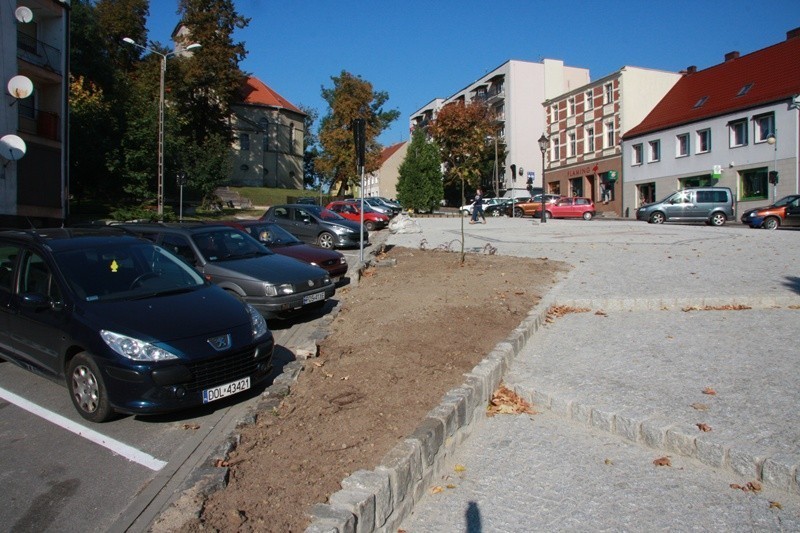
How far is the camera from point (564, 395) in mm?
5711

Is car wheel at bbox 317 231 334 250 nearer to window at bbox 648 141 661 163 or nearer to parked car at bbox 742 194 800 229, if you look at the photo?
parked car at bbox 742 194 800 229

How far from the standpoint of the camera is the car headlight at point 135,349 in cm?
546

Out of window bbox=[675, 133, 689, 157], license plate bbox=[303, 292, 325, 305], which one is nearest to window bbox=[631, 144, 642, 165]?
window bbox=[675, 133, 689, 157]

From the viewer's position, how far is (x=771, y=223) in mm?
27984

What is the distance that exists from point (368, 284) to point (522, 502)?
8.31m

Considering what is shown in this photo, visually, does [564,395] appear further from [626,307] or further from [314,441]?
[626,307]

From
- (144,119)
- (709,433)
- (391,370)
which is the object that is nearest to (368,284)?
(391,370)

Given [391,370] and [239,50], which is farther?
[239,50]

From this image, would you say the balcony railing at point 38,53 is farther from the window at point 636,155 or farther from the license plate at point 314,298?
the window at point 636,155

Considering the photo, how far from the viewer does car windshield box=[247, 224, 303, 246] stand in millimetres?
13266

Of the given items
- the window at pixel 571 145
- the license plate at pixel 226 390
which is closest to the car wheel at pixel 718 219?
the window at pixel 571 145

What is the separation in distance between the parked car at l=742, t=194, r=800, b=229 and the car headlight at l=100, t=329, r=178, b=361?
96.4ft

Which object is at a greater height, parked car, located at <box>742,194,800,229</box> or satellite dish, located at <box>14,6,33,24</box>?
satellite dish, located at <box>14,6,33,24</box>

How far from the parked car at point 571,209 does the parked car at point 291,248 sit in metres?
31.5
